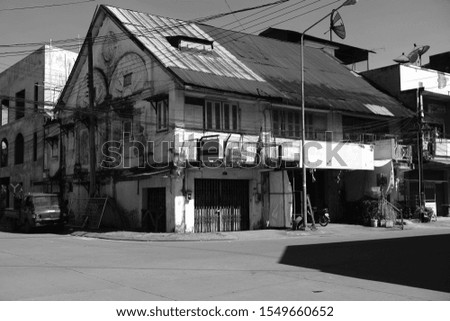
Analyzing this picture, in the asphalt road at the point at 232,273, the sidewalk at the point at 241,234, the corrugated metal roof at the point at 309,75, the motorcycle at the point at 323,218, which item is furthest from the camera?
the corrugated metal roof at the point at 309,75

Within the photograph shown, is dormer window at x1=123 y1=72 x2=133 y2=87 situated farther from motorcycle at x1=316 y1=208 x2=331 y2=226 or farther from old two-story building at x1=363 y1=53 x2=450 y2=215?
old two-story building at x1=363 y1=53 x2=450 y2=215

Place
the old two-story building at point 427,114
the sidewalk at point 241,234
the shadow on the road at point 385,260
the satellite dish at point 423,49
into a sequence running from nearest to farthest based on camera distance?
the shadow on the road at point 385,260 → the sidewalk at point 241,234 → the old two-story building at point 427,114 → the satellite dish at point 423,49

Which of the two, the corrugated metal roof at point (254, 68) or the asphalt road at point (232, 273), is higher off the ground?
A: the corrugated metal roof at point (254, 68)

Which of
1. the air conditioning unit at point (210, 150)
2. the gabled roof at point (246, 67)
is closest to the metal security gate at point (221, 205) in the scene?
the air conditioning unit at point (210, 150)

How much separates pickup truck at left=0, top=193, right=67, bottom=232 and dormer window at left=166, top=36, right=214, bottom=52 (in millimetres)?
10216

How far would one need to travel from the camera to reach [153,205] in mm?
25094

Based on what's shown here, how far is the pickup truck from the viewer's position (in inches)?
971

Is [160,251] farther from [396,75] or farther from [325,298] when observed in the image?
[396,75]

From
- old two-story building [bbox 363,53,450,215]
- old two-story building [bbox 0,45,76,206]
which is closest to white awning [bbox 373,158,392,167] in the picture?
old two-story building [bbox 363,53,450,215]

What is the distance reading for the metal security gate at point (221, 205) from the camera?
2406 cm

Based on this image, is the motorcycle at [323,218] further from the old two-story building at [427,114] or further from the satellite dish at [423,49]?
the satellite dish at [423,49]

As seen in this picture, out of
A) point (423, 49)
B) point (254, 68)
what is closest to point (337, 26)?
point (254, 68)

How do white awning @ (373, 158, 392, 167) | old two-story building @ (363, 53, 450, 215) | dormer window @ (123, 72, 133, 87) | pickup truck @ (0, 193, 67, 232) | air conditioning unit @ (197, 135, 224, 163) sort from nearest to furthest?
air conditioning unit @ (197, 135, 224, 163) < pickup truck @ (0, 193, 67, 232) < dormer window @ (123, 72, 133, 87) < white awning @ (373, 158, 392, 167) < old two-story building @ (363, 53, 450, 215)

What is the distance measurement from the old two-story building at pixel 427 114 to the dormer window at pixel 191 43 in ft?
47.9
